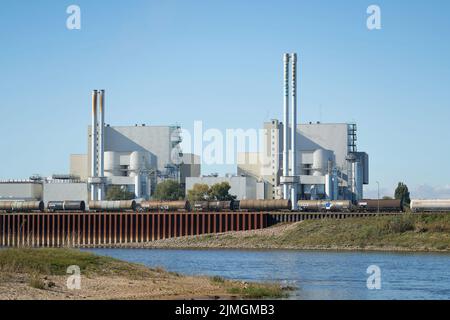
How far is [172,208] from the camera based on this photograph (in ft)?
434

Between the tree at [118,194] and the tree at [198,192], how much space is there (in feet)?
37.6

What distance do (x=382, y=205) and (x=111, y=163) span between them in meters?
67.7

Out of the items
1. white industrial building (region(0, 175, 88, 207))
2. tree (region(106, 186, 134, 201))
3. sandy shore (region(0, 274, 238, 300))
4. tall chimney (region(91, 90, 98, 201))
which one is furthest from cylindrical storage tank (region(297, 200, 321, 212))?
sandy shore (region(0, 274, 238, 300))

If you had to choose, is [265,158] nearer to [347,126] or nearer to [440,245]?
[347,126]

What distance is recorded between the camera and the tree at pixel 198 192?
168m

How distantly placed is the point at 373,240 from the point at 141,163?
78919 mm

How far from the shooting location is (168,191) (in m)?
169

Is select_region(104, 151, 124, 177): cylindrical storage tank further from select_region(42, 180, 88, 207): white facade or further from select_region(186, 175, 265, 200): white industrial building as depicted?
select_region(186, 175, 265, 200): white industrial building

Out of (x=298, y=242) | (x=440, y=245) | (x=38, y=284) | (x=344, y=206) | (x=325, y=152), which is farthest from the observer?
(x=325, y=152)

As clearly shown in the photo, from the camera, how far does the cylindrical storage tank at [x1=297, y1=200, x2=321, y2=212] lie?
429 ft

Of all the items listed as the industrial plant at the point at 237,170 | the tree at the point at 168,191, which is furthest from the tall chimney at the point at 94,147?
the tree at the point at 168,191

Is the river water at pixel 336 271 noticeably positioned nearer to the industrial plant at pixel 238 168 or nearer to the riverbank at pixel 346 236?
the riverbank at pixel 346 236

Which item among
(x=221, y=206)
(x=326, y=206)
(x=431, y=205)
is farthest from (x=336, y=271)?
(x=221, y=206)
